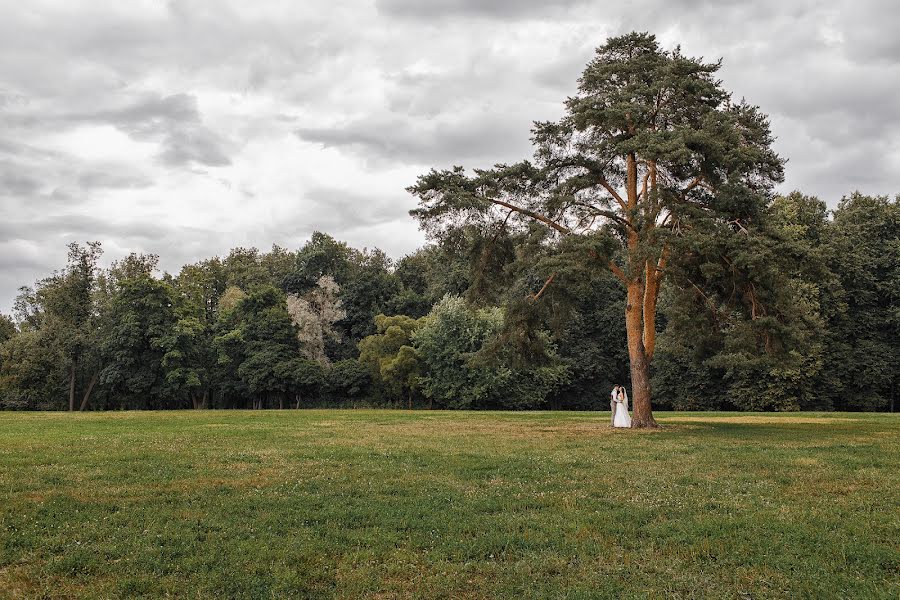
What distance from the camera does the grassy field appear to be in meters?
7.72

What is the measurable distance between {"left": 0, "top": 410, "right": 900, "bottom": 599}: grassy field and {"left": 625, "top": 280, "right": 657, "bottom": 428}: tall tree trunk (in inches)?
437

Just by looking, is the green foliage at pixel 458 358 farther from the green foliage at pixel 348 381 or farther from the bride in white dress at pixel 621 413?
the bride in white dress at pixel 621 413

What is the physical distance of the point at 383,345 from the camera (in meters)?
67.1

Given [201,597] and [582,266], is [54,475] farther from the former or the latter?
[582,266]

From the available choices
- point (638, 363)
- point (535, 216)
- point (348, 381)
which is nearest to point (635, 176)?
point (535, 216)

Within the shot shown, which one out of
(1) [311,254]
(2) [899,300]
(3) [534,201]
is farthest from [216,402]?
(2) [899,300]

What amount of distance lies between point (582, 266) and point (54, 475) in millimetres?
18855

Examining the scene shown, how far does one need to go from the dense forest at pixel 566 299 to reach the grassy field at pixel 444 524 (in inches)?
442

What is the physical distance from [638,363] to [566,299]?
4332 millimetres

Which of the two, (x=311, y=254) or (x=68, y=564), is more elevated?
(x=311, y=254)

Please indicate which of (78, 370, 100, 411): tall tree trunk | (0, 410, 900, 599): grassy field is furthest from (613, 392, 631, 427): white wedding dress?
(78, 370, 100, 411): tall tree trunk

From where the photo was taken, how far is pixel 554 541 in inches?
368

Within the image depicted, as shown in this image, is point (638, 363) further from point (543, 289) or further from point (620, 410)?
point (543, 289)

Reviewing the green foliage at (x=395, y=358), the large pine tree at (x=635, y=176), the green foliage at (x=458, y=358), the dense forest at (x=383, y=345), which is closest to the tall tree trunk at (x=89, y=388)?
the dense forest at (x=383, y=345)
